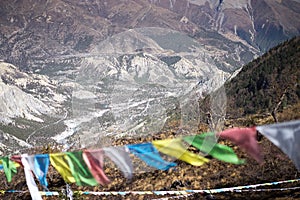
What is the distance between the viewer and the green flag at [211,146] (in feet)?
25.0

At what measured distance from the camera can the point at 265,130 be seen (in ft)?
23.2

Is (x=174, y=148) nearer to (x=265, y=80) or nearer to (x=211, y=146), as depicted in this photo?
(x=211, y=146)

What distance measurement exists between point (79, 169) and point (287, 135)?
15.0 feet

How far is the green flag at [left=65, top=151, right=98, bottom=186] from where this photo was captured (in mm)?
8742

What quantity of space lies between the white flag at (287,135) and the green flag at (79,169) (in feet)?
12.9

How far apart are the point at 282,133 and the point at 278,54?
9902cm

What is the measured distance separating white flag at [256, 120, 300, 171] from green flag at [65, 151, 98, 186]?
12.9 ft

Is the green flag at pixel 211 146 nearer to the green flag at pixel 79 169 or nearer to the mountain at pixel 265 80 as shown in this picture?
the green flag at pixel 79 169

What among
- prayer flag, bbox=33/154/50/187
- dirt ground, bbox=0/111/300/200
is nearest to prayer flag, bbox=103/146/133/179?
prayer flag, bbox=33/154/50/187

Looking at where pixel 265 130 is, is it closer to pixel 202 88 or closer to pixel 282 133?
pixel 282 133

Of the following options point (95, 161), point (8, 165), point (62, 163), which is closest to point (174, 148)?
point (95, 161)

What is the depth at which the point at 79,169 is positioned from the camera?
8883 millimetres

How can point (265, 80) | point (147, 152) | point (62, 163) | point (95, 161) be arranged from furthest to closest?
point (265, 80), point (62, 163), point (95, 161), point (147, 152)

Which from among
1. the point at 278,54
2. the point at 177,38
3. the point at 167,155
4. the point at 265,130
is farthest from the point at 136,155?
the point at 278,54
